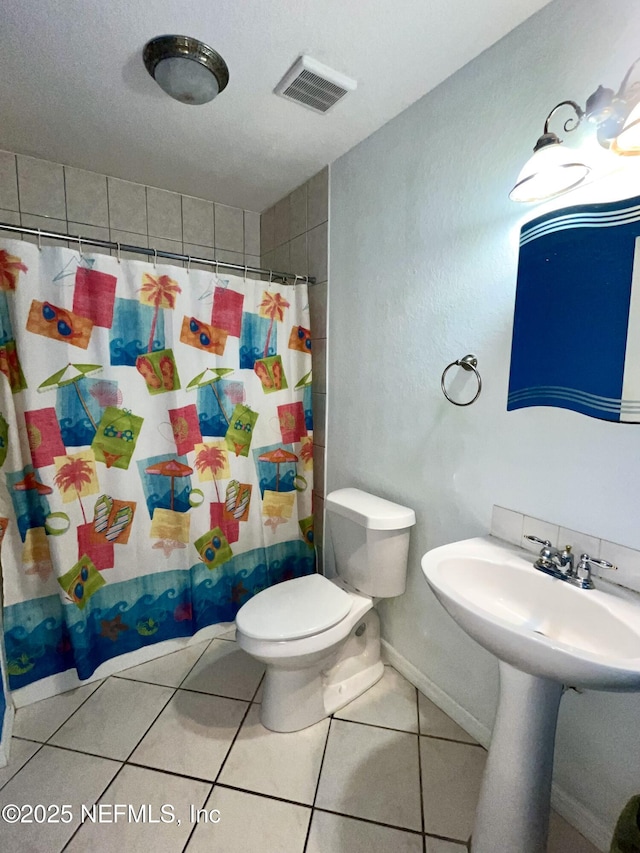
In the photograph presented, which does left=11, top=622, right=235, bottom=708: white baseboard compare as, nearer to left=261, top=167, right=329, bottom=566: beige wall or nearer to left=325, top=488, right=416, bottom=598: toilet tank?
left=261, top=167, right=329, bottom=566: beige wall

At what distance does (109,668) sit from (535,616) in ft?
5.57

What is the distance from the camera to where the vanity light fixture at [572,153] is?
0.82 meters

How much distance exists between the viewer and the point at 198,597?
6.12 ft

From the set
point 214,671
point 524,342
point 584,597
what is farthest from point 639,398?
point 214,671

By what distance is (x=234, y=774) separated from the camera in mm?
1267

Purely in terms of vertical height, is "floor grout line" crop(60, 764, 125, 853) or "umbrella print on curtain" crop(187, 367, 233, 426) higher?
"umbrella print on curtain" crop(187, 367, 233, 426)

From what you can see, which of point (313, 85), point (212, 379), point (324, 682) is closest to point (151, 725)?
point (324, 682)

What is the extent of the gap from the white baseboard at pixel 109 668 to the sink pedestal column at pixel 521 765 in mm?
1350

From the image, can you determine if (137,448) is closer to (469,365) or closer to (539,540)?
(469,365)

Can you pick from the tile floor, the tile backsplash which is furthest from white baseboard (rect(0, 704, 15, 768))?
the tile backsplash

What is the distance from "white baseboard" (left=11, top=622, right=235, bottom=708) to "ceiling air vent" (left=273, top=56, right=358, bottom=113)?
2242 millimetres

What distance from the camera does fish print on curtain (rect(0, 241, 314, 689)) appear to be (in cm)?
146

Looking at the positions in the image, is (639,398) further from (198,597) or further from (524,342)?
(198,597)

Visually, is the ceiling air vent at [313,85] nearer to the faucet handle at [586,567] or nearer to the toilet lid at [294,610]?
the faucet handle at [586,567]
